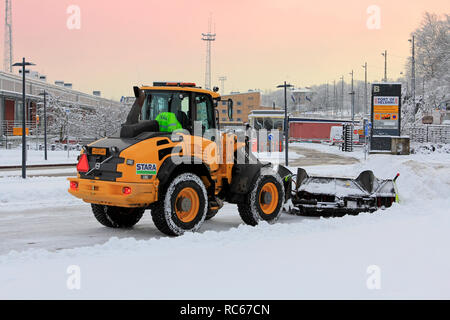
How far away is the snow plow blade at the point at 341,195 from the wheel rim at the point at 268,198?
1.08 meters

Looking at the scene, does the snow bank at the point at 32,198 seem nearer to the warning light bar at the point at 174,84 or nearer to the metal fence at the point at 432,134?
the warning light bar at the point at 174,84

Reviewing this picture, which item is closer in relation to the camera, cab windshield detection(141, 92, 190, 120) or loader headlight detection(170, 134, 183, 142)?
loader headlight detection(170, 134, 183, 142)

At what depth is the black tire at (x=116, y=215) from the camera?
32.1ft

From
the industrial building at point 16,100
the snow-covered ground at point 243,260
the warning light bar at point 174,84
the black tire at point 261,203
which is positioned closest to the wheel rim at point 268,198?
the black tire at point 261,203

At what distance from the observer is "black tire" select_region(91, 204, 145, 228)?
980 cm

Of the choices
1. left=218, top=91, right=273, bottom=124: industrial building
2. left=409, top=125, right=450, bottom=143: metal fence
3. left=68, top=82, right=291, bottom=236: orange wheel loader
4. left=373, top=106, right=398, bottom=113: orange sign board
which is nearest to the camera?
left=68, top=82, right=291, bottom=236: orange wheel loader

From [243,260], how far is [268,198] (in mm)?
4158

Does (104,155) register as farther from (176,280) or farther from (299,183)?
(299,183)

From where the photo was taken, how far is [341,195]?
11.0 metres

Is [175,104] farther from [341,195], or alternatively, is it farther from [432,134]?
[432,134]

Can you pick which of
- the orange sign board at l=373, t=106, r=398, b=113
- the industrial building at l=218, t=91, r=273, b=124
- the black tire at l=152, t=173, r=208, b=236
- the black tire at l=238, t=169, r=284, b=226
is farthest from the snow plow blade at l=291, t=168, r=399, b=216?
the industrial building at l=218, t=91, r=273, b=124

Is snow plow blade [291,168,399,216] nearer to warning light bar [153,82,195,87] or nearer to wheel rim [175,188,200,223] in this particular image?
wheel rim [175,188,200,223]

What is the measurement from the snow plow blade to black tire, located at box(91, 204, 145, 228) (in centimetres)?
369
